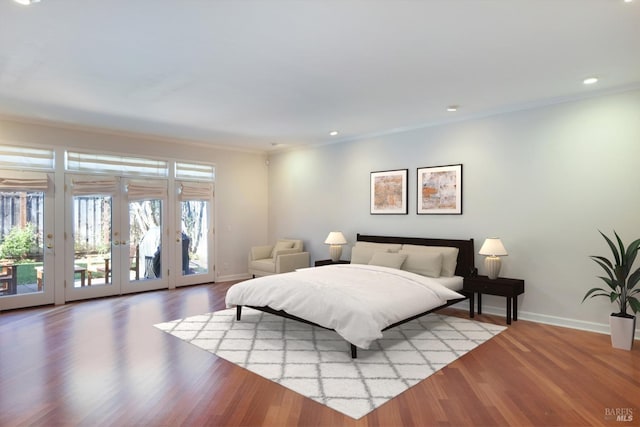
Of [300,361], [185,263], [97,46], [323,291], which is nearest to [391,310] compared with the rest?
[323,291]

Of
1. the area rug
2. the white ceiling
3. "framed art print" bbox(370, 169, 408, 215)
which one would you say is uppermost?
the white ceiling

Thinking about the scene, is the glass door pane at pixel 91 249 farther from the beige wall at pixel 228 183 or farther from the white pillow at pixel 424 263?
the white pillow at pixel 424 263

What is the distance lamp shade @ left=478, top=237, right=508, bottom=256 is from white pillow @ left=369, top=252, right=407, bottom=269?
1.12 metres

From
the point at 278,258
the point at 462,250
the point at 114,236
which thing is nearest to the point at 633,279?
the point at 462,250

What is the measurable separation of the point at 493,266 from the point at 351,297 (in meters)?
2.16

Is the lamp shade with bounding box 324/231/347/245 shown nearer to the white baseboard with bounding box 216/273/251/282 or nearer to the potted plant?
the white baseboard with bounding box 216/273/251/282

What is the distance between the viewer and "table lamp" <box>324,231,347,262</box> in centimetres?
686

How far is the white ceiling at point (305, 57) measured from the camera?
8.86 feet

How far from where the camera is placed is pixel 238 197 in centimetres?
818

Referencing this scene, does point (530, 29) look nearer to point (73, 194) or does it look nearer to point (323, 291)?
point (323, 291)

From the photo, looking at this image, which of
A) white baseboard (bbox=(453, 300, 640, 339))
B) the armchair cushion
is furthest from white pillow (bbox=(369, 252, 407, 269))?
the armchair cushion

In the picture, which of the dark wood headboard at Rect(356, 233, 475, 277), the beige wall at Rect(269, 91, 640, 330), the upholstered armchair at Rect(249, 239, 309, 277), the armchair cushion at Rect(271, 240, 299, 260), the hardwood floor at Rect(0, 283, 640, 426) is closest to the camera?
the hardwood floor at Rect(0, 283, 640, 426)

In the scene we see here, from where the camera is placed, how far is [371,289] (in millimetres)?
4285

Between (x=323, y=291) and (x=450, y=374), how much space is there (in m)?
1.42
